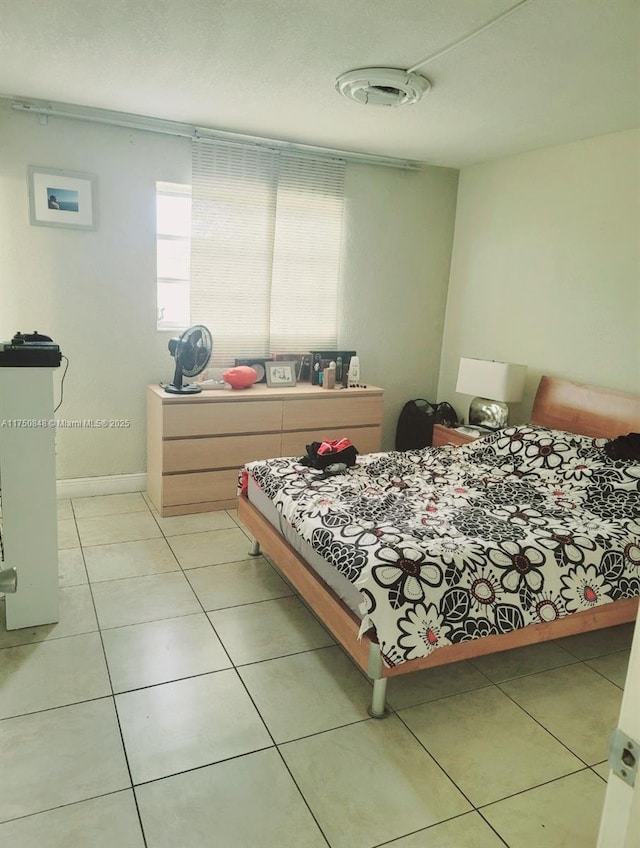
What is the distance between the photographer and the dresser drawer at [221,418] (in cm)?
367

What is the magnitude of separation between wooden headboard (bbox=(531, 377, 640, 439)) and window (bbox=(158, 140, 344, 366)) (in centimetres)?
172

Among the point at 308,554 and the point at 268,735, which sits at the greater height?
the point at 308,554

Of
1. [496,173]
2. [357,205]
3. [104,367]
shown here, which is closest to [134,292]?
[104,367]

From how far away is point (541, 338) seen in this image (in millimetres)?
3953

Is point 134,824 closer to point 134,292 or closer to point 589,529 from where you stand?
point 589,529

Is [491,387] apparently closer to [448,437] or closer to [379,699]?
[448,437]

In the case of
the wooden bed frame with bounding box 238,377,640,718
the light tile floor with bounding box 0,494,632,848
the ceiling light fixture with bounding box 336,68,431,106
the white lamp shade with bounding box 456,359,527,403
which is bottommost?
the light tile floor with bounding box 0,494,632,848

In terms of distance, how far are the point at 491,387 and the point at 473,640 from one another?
2160mm

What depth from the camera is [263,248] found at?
4.18 metres

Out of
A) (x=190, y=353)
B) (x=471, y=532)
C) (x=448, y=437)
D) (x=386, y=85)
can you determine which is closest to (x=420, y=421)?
(x=448, y=437)

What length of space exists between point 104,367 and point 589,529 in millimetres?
3053

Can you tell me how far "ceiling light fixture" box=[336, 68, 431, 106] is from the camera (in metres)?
2.64

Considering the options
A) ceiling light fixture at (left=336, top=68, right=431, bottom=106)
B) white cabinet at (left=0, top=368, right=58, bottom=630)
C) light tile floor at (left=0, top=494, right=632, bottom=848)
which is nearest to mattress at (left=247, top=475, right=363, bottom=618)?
light tile floor at (left=0, top=494, right=632, bottom=848)

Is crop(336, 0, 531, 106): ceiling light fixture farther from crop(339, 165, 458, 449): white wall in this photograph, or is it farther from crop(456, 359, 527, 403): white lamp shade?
crop(456, 359, 527, 403): white lamp shade
